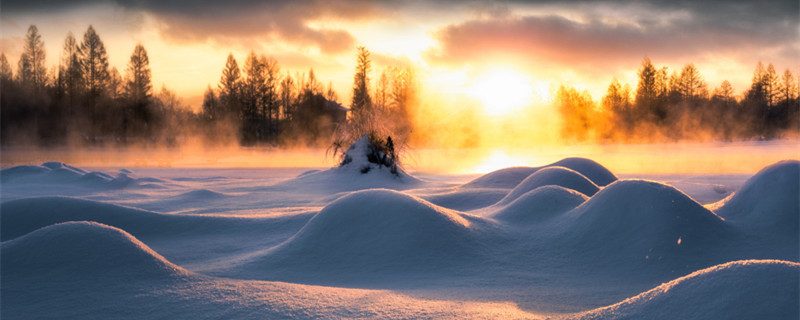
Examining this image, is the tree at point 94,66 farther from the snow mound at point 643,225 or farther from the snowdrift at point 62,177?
the snow mound at point 643,225

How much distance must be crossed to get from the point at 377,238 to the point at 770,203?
3.73 m

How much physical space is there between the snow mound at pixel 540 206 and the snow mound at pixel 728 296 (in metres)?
2.45

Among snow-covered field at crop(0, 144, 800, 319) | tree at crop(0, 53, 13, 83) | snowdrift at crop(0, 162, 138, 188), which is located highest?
tree at crop(0, 53, 13, 83)

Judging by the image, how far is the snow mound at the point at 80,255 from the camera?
2475 mm

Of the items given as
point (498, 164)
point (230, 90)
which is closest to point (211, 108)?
point (230, 90)

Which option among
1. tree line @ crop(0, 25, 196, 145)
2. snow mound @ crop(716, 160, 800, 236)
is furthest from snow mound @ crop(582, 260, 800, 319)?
tree line @ crop(0, 25, 196, 145)

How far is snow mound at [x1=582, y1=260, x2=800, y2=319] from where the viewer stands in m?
1.58

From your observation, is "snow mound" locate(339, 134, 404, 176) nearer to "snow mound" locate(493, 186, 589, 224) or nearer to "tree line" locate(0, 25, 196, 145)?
"snow mound" locate(493, 186, 589, 224)

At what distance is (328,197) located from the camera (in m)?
7.14

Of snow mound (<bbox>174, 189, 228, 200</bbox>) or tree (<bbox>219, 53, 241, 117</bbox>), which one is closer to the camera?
snow mound (<bbox>174, 189, 228, 200</bbox>)

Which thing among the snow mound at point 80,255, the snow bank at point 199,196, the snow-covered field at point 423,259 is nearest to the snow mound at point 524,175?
the snow-covered field at point 423,259

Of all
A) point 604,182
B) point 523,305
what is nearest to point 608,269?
point 523,305

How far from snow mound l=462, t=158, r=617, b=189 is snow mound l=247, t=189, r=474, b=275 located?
4.04m

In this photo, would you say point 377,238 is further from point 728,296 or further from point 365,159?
point 365,159
